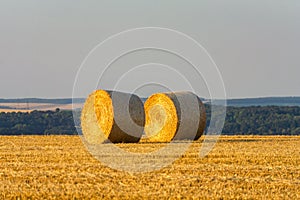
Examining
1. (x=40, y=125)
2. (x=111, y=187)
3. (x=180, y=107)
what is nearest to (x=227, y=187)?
(x=111, y=187)

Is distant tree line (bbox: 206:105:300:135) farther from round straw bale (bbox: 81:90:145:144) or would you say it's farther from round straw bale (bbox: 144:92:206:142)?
round straw bale (bbox: 81:90:145:144)

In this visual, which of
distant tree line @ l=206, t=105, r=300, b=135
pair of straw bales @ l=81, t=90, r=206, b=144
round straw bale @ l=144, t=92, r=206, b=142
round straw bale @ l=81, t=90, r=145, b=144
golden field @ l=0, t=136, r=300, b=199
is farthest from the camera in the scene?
distant tree line @ l=206, t=105, r=300, b=135

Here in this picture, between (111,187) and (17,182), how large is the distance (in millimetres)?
1655

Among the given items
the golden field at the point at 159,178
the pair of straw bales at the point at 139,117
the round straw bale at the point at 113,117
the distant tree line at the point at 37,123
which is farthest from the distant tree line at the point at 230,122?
the golden field at the point at 159,178

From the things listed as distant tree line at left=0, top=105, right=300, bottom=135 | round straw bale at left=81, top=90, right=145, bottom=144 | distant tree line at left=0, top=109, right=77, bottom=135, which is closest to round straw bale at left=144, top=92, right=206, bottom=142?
round straw bale at left=81, top=90, right=145, bottom=144

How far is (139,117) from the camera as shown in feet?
70.0

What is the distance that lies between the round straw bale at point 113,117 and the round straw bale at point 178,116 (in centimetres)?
96

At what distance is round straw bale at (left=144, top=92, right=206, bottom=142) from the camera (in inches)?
865

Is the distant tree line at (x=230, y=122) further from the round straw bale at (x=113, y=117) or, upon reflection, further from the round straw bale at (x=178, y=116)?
the round straw bale at (x=113, y=117)

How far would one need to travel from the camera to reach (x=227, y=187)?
10.7 metres

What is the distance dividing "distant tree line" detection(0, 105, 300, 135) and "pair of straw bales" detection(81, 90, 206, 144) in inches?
365

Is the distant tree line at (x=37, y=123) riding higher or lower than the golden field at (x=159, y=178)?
lower

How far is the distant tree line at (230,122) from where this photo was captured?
3272 cm

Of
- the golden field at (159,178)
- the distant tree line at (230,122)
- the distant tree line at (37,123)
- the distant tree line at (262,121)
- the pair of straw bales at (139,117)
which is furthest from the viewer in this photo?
the distant tree line at (262,121)
